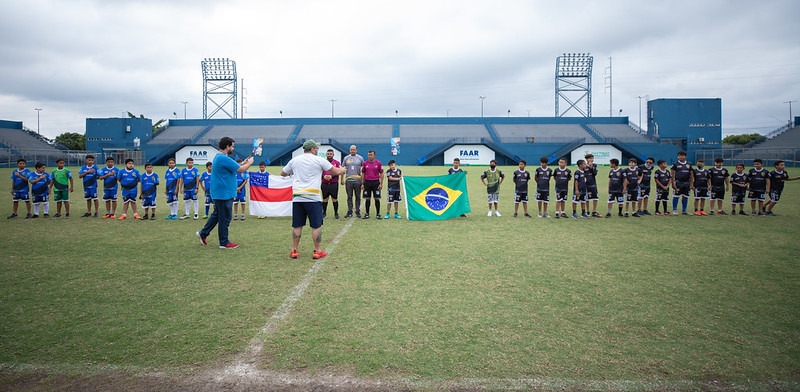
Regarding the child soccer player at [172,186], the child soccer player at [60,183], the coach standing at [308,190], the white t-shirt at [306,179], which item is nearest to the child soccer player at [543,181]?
the coach standing at [308,190]

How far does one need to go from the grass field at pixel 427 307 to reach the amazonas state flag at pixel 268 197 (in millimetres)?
3342

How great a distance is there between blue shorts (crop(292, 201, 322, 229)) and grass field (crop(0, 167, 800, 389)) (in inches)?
25.6

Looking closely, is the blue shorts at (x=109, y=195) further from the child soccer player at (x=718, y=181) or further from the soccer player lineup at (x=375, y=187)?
the child soccer player at (x=718, y=181)

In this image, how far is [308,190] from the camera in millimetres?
6277

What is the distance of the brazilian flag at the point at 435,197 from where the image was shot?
11062 mm

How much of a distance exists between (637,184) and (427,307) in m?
9.77

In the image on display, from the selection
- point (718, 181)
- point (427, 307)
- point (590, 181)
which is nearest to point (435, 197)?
point (590, 181)

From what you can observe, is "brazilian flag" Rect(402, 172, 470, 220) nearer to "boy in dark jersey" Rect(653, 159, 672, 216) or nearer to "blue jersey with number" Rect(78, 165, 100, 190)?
"boy in dark jersey" Rect(653, 159, 672, 216)

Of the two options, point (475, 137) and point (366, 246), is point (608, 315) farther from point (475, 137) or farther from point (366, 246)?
point (475, 137)

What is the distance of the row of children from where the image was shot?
11.3 metres

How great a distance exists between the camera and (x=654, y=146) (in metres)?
54.2

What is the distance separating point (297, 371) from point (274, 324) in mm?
917

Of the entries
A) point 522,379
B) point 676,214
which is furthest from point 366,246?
point 676,214

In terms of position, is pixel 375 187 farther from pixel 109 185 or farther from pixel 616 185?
pixel 109 185
